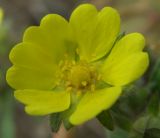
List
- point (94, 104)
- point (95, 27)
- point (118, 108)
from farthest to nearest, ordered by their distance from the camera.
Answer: point (118, 108) < point (95, 27) < point (94, 104)

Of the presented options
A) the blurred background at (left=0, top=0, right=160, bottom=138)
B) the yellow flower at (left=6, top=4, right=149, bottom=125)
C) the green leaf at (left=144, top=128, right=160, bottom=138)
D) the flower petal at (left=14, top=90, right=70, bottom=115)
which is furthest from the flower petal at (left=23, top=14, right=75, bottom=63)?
the green leaf at (left=144, top=128, right=160, bottom=138)

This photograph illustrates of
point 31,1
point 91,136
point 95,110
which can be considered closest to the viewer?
point 95,110

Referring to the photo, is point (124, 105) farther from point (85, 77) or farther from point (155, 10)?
point (155, 10)

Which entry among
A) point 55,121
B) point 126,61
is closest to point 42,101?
point 55,121

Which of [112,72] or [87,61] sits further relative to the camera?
[87,61]

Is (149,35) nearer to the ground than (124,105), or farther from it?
nearer to the ground

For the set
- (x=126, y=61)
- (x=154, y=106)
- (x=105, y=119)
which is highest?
(x=126, y=61)

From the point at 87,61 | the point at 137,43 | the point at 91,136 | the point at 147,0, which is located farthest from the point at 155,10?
the point at 137,43

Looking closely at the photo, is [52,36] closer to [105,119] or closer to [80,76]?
[80,76]
